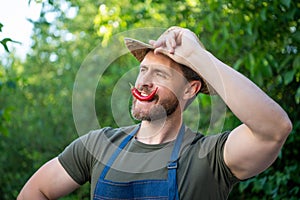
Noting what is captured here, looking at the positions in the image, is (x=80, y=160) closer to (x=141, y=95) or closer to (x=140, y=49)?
(x=141, y=95)

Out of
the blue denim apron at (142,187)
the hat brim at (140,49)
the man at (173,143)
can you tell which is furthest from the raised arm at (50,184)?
the hat brim at (140,49)

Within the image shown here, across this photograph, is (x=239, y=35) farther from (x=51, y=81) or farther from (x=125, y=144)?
(x=51, y=81)

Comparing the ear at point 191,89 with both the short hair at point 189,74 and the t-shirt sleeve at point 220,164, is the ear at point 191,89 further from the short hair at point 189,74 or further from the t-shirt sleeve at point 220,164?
the t-shirt sleeve at point 220,164

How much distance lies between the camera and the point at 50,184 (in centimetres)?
263

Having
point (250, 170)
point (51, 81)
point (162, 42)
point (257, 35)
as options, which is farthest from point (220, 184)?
point (51, 81)

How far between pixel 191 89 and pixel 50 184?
666mm

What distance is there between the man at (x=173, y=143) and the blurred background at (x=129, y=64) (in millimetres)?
473

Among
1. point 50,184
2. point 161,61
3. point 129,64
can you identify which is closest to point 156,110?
point 161,61

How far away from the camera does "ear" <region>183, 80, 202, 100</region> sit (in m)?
2.53

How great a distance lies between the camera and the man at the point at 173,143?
2.15m

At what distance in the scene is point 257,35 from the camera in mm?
4484

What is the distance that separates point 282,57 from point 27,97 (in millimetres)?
4156

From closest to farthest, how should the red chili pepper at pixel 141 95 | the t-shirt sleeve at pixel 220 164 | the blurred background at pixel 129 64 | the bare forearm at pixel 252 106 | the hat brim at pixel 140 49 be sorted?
the bare forearm at pixel 252 106
the t-shirt sleeve at pixel 220 164
the red chili pepper at pixel 141 95
the hat brim at pixel 140 49
the blurred background at pixel 129 64

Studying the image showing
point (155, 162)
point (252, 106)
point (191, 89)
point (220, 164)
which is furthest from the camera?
point (191, 89)
